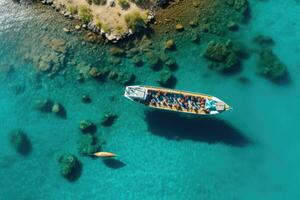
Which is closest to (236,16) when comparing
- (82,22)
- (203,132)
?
(203,132)

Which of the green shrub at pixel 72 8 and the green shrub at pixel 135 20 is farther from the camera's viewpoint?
the green shrub at pixel 72 8

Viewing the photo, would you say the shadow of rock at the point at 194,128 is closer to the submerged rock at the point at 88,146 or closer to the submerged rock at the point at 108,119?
the submerged rock at the point at 108,119

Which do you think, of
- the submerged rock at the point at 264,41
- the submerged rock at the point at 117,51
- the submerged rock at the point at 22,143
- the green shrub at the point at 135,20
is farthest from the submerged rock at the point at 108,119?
the submerged rock at the point at 264,41

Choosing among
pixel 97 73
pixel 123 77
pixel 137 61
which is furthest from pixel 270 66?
pixel 97 73

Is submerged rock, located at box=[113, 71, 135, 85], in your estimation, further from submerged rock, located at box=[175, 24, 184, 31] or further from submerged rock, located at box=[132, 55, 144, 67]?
submerged rock, located at box=[175, 24, 184, 31]

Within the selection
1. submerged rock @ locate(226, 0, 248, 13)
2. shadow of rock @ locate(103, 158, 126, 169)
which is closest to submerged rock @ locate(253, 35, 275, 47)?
submerged rock @ locate(226, 0, 248, 13)

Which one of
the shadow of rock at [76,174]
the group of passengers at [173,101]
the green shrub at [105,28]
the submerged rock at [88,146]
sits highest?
the green shrub at [105,28]

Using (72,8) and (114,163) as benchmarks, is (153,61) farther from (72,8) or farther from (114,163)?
(114,163)
